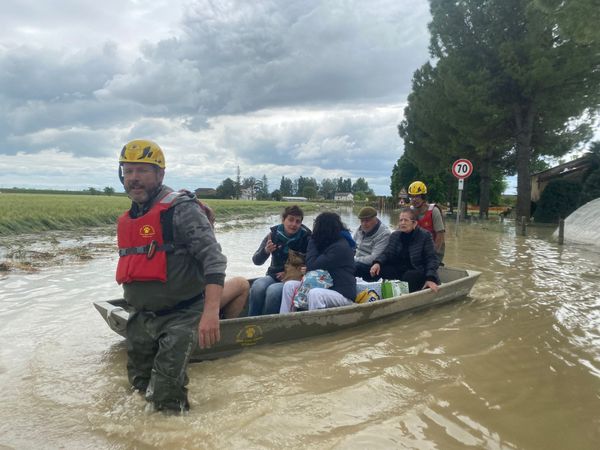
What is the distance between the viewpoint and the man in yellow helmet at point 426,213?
7207 mm

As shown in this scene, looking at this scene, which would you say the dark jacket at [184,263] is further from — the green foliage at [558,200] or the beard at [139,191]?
the green foliage at [558,200]

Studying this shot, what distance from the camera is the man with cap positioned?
6.74 m

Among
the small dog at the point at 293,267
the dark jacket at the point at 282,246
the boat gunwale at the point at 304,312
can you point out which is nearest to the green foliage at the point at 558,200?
the boat gunwale at the point at 304,312

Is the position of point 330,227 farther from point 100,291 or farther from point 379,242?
point 100,291

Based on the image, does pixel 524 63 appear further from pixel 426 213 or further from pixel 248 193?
pixel 248 193

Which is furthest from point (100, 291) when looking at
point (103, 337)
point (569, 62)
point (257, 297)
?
point (569, 62)

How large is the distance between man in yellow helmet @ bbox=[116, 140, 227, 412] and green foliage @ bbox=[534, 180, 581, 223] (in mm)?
24792

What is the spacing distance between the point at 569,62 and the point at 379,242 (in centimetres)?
1717

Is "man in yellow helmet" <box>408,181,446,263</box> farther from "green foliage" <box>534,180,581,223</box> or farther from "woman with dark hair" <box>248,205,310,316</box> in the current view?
"green foliage" <box>534,180,581,223</box>

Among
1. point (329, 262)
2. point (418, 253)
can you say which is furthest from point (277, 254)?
point (418, 253)

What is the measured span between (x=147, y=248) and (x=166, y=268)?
0.19 meters

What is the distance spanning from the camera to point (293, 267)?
5590mm

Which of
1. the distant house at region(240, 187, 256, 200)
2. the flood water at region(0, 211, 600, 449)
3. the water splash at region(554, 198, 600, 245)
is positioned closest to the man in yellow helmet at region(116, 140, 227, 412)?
the flood water at region(0, 211, 600, 449)

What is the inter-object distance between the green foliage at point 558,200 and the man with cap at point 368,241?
67.8 feet
